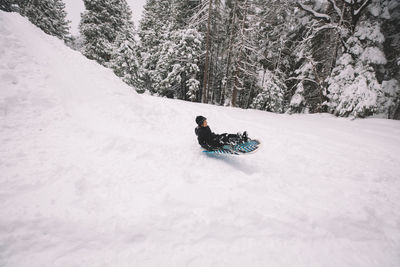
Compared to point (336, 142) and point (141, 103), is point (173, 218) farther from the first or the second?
point (336, 142)

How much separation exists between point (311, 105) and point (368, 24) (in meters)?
6.83

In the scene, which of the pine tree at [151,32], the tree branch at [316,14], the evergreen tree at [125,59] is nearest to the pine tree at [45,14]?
the evergreen tree at [125,59]

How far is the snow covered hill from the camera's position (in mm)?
2105

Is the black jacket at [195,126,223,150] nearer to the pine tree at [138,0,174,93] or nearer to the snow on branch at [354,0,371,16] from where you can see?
the snow on branch at [354,0,371,16]

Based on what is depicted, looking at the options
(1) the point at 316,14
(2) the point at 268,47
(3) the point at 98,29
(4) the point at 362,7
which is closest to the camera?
(4) the point at 362,7

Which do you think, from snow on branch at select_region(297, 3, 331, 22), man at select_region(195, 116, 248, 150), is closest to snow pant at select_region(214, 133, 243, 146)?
man at select_region(195, 116, 248, 150)

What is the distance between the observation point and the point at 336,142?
19.7ft

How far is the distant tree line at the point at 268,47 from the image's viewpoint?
9.80 m

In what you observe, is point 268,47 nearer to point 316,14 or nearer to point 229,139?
point 316,14

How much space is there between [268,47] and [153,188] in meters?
16.6

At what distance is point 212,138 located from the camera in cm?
439

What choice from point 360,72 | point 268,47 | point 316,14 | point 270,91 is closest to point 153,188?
point 360,72

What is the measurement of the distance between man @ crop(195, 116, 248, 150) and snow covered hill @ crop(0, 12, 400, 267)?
42 centimetres

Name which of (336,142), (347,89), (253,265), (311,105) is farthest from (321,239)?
(311,105)
